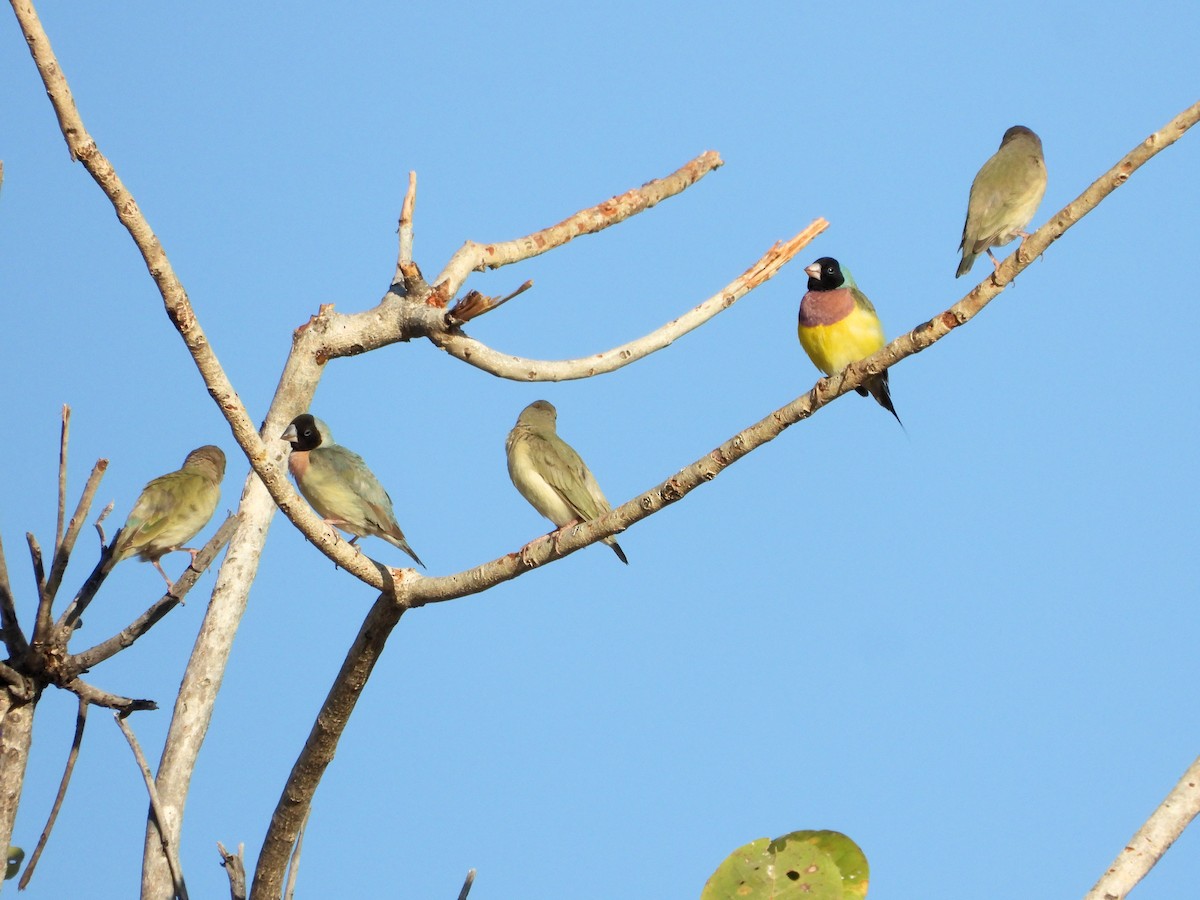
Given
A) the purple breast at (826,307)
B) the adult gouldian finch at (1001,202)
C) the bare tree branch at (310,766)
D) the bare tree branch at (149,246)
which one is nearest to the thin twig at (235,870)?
the bare tree branch at (310,766)

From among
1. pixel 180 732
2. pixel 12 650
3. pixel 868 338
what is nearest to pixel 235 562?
pixel 180 732

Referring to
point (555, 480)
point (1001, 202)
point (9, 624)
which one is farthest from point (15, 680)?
point (1001, 202)

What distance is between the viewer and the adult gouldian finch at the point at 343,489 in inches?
295

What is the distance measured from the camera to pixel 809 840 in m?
3.20

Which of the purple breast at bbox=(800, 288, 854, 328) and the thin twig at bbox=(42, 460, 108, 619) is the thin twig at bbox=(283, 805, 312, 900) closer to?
the thin twig at bbox=(42, 460, 108, 619)

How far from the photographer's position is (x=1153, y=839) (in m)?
3.21

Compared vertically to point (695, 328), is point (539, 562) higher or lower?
lower

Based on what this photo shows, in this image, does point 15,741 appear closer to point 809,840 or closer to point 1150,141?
point 809,840

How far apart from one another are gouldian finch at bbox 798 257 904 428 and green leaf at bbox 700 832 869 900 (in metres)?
3.90

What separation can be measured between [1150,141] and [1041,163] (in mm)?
3989

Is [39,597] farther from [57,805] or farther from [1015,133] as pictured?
[1015,133]

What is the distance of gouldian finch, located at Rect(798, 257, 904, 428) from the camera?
7031mm

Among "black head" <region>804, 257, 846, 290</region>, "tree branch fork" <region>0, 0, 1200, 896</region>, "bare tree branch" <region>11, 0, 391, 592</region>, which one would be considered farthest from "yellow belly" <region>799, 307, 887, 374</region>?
"bare tree branch" <region>11, 0, 391, 592</region>

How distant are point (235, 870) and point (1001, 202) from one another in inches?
213
